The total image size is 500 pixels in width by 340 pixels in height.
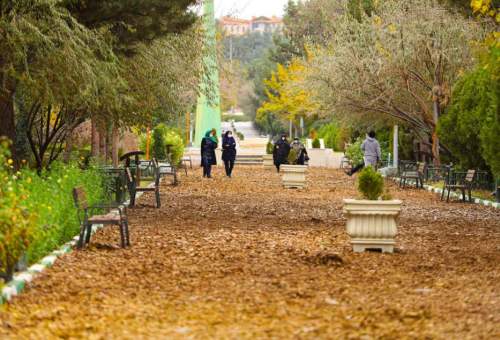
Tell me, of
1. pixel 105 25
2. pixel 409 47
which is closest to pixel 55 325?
pixel 105 25

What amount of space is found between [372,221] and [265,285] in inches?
157

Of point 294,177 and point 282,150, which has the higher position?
point 282,150

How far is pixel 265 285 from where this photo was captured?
1150cm

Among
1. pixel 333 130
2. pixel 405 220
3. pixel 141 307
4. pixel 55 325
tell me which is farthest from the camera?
pixel 333 130

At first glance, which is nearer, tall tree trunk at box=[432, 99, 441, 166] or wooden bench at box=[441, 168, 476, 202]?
wooden bench at box=[441, 168, 476, 202]

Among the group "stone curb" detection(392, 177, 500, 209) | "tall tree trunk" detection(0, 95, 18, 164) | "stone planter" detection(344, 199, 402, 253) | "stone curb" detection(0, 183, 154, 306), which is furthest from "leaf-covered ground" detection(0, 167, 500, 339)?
"stone curb" detection(392, 177, 500, 209)

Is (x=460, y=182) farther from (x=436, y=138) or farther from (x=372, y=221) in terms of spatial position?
(x=372, y=221)

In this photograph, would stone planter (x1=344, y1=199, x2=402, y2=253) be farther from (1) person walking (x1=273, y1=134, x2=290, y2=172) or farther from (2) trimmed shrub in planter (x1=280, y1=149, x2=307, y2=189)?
(1) person walking (x1=273, y1=134, x2=290, y2=172)

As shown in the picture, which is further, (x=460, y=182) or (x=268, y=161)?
(x=268, y=161)

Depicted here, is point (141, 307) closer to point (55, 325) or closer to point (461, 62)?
point (55, 325)

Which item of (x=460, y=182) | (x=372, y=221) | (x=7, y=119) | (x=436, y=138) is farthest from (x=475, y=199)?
(x=372, y=221)

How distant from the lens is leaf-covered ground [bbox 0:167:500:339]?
29.2ft

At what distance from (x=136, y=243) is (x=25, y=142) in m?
13.0

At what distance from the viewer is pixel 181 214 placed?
22.0m
